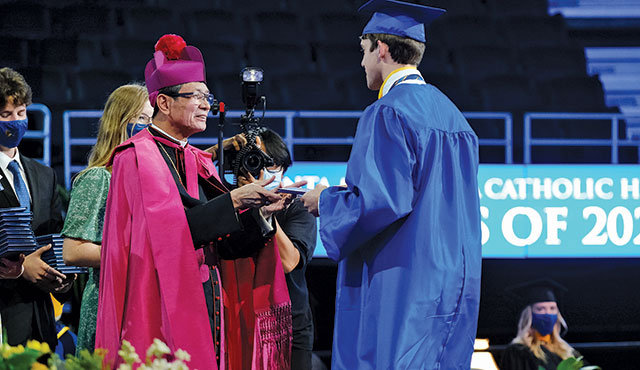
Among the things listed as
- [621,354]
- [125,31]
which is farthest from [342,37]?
[621,354]

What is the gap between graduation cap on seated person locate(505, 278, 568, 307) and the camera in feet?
19.0

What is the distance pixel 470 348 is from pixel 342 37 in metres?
5.57

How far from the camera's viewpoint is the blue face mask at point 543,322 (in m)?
5.63

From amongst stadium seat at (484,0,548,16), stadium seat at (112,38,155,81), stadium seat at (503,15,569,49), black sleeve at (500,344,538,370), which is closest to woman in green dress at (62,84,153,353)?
black sleeve at (500,344,538,370)

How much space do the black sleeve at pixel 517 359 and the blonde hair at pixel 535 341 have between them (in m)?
0.04

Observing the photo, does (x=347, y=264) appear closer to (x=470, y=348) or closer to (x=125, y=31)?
(x=470, y=348)

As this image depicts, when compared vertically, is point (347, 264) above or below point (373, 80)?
below

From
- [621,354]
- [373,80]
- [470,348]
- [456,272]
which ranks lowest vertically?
[621,354]

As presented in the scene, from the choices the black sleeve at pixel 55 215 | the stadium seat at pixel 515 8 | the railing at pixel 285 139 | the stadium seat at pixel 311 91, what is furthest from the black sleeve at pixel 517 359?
the stadium seat at pixel 515 8

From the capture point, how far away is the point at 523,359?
217 inches

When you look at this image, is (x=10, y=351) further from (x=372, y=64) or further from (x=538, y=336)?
(x=538, y=336)

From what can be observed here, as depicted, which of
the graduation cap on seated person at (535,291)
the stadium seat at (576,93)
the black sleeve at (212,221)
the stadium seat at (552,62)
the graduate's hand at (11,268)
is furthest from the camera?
the stadium seat at (552,62)

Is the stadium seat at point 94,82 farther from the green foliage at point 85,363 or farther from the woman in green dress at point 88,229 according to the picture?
the green foliage at point 85,363

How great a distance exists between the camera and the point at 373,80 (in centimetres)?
290
